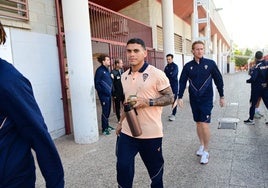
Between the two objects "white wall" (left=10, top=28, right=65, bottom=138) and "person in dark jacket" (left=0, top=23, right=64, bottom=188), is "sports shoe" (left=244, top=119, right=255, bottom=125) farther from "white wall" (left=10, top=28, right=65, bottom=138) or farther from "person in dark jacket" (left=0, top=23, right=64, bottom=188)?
"person in dark jacket" (left=0, top=23, right=64, bottom=188)

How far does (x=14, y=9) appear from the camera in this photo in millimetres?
5109

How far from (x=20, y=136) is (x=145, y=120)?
1.49m

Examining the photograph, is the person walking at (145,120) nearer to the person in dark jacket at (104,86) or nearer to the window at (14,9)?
the window at (14,9)

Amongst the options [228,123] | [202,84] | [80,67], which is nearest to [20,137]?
[202,84]

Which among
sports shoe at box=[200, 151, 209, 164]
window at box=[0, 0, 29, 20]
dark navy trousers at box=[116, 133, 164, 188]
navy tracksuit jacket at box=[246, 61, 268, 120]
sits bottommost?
sports shoe at box=[200, 151, 209, 164]

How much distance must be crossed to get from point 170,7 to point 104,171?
8962 millimetres

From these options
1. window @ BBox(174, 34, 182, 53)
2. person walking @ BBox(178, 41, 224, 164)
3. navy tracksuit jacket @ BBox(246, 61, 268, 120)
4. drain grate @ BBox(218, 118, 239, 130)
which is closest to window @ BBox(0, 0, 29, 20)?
person walking @ BBox(178, 41, 224, 164)

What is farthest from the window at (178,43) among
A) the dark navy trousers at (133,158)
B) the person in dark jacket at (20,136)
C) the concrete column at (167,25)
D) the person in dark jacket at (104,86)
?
the person in dark jacket at (20,136)

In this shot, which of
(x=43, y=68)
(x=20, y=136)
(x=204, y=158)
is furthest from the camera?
(x=43, y=68)

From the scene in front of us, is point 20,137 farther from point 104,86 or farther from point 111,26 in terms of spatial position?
point 111,26

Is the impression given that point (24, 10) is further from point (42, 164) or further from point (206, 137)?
point (42, 164)

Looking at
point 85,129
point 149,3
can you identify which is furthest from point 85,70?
point 149,3

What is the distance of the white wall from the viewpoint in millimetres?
5172

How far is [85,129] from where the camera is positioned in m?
5.60
